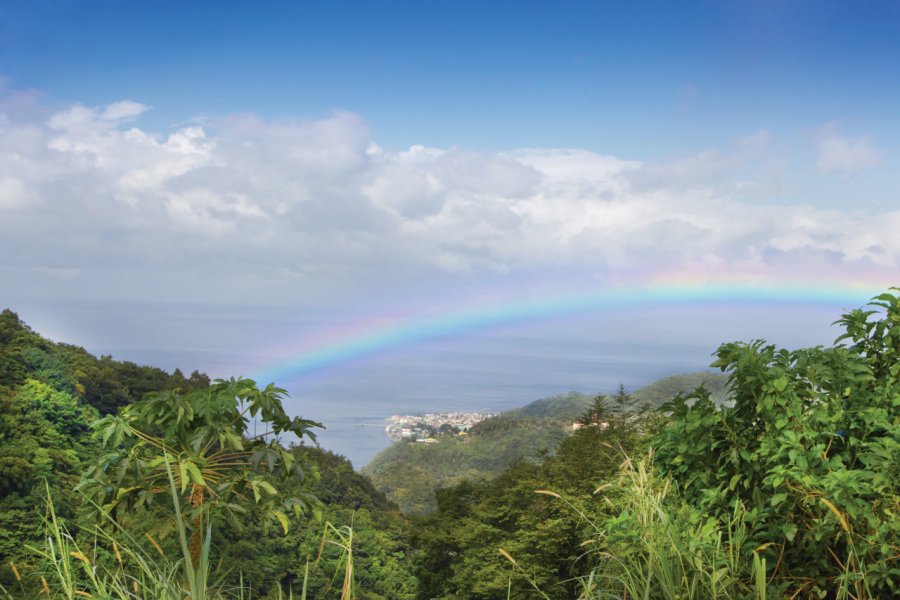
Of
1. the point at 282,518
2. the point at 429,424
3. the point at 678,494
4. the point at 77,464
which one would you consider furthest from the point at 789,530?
the point at 429,424

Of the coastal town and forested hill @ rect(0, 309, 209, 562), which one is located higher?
forested hill @ rect(0, 309, 209, 562)

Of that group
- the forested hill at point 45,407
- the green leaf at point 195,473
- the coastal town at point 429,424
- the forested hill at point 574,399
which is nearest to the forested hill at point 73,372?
the forested hill at point 45,407

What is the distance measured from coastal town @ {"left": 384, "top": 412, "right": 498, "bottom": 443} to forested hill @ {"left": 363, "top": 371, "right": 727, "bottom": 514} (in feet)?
4.35

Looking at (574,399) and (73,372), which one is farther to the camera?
(574,399)

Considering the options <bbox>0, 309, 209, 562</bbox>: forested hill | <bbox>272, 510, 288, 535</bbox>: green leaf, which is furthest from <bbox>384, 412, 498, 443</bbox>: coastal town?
<bbox>272, 510, 288, 535</bbox>: green leaf

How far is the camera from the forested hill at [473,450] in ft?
116

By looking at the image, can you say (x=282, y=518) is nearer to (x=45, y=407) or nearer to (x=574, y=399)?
(x=45, y=407)

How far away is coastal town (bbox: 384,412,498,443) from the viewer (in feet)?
140

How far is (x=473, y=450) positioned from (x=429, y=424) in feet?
32.1

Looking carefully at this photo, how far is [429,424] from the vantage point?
4741 cm

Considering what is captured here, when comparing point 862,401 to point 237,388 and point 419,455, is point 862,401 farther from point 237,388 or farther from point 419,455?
point 419,455

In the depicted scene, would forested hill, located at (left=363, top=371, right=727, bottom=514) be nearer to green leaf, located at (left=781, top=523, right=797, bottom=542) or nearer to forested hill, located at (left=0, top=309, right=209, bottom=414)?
forested hill, located at (left=0, top=309, right=209, bottom=414)

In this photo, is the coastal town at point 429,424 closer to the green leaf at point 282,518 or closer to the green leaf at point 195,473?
the green leaf at point 282,518

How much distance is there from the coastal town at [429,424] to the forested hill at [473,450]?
1324 millimetres
